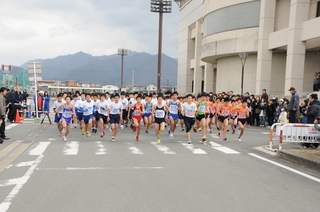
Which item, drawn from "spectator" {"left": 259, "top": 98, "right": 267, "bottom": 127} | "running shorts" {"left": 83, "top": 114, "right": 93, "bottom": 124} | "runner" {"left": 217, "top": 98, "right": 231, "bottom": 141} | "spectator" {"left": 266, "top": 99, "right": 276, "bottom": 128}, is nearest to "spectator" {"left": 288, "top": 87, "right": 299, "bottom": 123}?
"runner" {"left": 217, "top": 98, "right": 231, "bottom": 141}

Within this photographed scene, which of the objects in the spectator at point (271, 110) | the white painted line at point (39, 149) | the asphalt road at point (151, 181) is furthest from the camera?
the spectator at point (271, 110)

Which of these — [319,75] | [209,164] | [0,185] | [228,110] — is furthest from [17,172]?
[319,75]

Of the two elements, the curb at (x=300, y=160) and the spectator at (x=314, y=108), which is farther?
the spectator at (x=314, y=108)

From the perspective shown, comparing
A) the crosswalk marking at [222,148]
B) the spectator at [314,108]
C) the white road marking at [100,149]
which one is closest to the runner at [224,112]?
the crosswalk marking at [222,148]

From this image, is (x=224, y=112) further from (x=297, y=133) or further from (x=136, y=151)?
(x=136, y=151)

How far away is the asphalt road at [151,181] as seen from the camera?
487 centimetres

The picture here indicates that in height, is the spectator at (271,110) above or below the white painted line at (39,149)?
above

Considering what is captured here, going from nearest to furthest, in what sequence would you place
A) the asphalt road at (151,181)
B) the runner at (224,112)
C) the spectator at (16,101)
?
the asphalt road at (151,181) → the runner at (224,112) → the spectator at (16,101)

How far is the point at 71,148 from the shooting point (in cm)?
1015

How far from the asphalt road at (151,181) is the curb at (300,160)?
288 millimetres

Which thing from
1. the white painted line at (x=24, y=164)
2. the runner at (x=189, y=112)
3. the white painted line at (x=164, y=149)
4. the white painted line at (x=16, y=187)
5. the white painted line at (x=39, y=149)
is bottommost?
the white painted line at (x=39, y=149)

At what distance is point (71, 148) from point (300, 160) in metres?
7.00

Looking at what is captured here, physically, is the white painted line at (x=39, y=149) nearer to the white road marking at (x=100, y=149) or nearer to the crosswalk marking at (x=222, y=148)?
the white road marking at (x=100, y=149)

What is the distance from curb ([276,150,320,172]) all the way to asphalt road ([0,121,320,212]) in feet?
0.95
